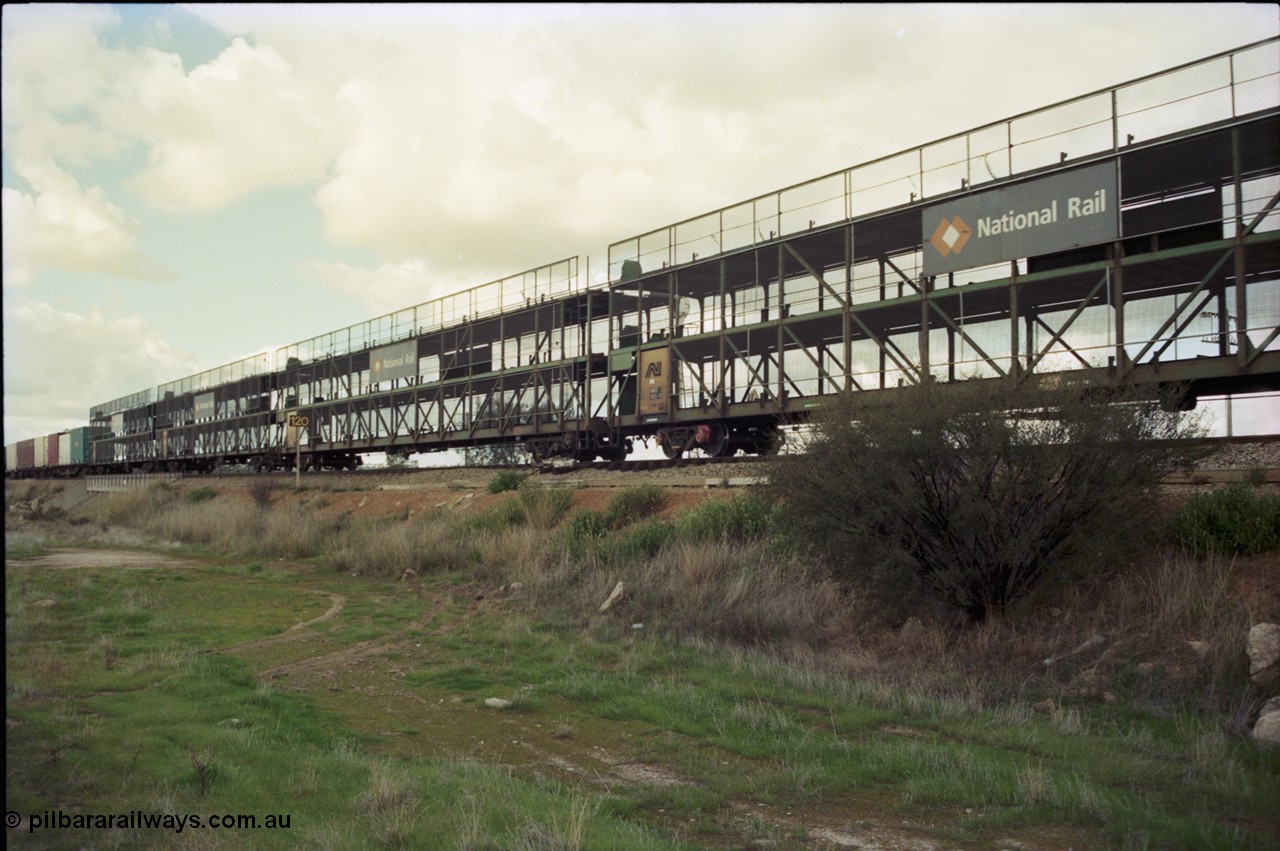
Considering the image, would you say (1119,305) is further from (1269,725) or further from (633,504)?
(1269,725)

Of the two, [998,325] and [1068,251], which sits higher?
[1068,251]

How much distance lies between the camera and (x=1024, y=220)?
17.2 meters

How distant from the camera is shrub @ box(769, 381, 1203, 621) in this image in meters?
10.1

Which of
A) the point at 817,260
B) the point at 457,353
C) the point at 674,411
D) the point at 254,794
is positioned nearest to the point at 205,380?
the point at 457,353

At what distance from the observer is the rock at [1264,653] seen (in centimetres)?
766

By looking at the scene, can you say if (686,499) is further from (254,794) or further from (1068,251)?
(254,794)

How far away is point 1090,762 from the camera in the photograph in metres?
6.64

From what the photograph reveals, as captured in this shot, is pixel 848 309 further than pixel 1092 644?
Yes

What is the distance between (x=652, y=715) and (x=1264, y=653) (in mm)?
5562

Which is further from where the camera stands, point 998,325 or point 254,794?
point 998,325

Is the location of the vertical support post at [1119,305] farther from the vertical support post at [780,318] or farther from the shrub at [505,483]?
the shrub at [505,483]

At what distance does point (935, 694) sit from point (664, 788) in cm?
378

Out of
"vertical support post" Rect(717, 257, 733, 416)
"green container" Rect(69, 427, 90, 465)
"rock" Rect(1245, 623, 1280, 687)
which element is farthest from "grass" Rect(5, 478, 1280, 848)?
"green container" Rect(69, 427, 90, 465)

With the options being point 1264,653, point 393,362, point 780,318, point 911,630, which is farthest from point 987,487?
point 393,362
